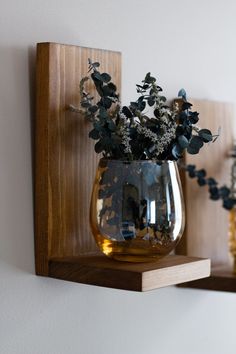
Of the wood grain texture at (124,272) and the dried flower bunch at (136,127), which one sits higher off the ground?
the dried flower bunch at (136,127)

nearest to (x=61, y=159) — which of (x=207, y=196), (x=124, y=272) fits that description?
(x=124, y=272)

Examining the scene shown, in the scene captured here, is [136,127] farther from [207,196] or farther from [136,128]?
[207,196]

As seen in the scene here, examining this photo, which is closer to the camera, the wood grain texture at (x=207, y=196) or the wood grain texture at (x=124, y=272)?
the wood grain texture at (x=124, y=272)

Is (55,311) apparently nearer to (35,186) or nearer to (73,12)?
(35,186)

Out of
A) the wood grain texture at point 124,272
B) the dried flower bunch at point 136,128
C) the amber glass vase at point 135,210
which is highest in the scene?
the dried flower bunch at point 136,128

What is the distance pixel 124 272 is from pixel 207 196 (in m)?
0.40

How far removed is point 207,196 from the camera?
1.21 metres

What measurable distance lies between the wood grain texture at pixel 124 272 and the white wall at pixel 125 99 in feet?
0.15

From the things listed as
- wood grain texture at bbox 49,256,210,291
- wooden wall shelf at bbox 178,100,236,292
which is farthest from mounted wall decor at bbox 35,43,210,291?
wooden wall shelf at bbox 178,100,236,292

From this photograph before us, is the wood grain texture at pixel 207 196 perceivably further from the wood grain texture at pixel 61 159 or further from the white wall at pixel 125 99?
the wood grain texture at pixel 61 159

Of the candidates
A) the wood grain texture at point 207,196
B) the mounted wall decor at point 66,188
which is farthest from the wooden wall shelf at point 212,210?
the mounted wall decor at point 66,188

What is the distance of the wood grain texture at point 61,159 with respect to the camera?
2.93ft

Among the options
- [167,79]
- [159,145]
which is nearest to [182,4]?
[167,79]

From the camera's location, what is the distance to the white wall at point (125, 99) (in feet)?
2.90
